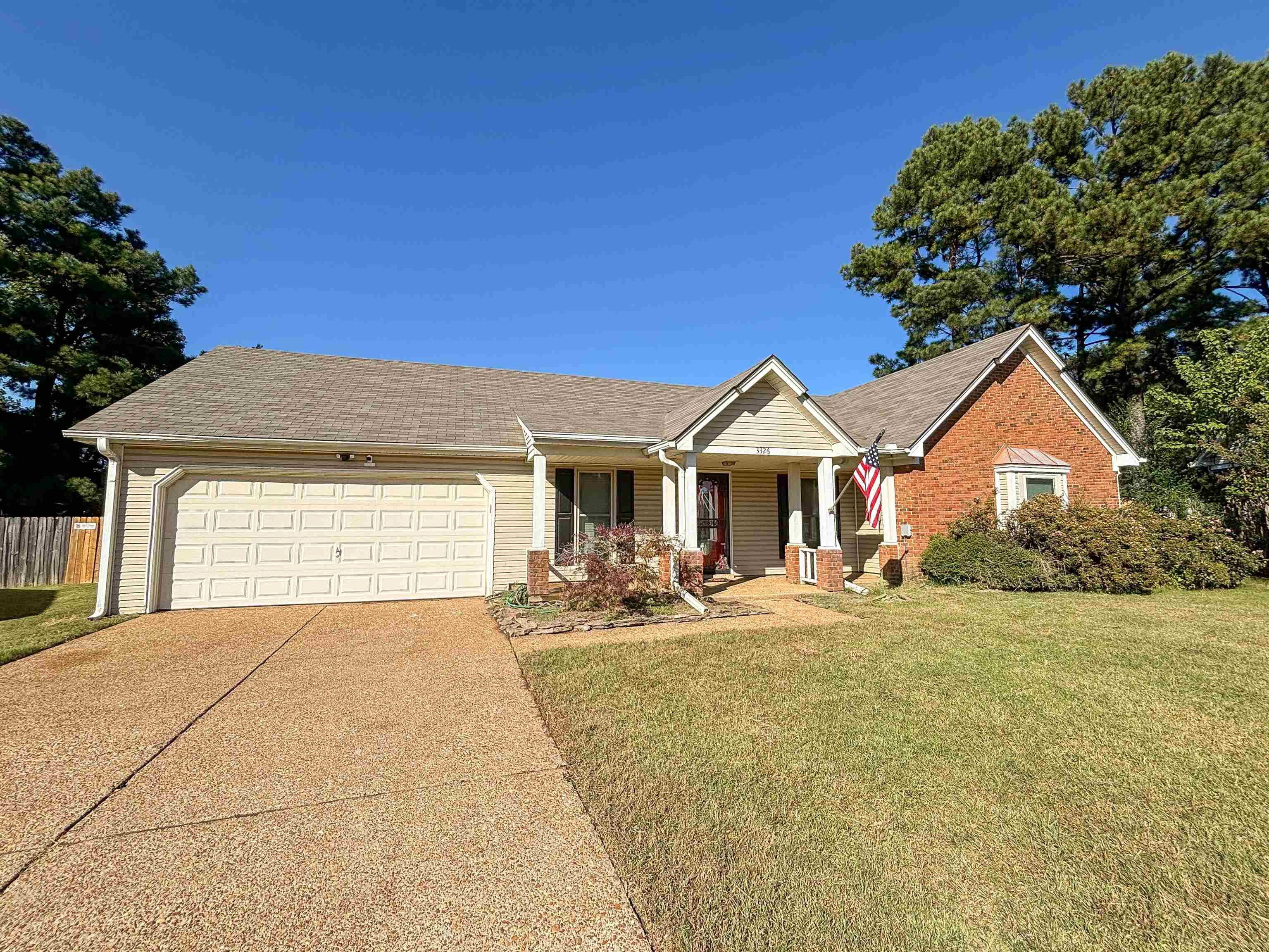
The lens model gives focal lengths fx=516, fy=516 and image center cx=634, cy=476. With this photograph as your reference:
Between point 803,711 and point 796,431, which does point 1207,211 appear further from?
point 803,711

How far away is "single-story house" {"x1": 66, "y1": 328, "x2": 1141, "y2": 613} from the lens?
30.7ft

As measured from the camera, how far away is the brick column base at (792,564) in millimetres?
12109

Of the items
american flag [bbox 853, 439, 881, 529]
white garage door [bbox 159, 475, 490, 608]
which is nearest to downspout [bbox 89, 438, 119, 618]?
white garage door [bbox 159, 475, 490, 608]

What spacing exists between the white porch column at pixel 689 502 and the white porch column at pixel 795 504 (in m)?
3.87

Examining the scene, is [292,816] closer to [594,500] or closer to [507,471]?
[507,471]

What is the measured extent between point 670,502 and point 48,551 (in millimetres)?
16154

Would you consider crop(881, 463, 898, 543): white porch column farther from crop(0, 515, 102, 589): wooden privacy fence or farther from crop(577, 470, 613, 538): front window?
crop(0, 515, 102, 589): wooden privacy fence

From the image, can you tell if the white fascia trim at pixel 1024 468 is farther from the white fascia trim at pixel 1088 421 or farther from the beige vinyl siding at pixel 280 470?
the beige vinyl siding at pixel 280 470

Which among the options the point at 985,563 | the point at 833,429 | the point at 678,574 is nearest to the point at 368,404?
the point at 678,574

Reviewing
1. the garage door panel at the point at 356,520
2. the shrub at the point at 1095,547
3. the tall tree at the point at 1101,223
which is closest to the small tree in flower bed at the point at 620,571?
the garage door panel at the point at 356,520

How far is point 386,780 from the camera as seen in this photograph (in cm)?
357

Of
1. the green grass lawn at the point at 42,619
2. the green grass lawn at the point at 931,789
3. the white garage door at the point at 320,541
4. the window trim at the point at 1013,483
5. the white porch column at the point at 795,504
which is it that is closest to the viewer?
the green grass lawn at the point at 931,789

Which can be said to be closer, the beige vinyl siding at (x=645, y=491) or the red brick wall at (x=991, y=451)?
the beige vinyl siding at (x=645, y=491)

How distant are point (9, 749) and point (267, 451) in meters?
6.53
